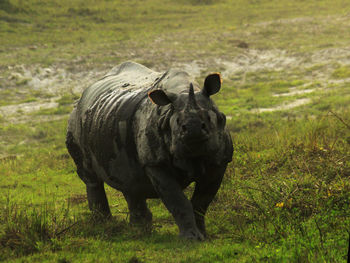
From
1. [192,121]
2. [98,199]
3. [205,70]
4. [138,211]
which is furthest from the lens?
[205,70]

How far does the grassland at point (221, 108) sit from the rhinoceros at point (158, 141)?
35cm

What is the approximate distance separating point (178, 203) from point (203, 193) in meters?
0.44

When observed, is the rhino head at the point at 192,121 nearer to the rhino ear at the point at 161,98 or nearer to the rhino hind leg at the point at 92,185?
the rhino ear at the point at 161,98

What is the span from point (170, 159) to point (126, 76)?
233cm

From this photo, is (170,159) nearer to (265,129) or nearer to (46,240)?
(46,240)

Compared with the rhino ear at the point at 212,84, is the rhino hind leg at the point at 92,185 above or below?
below

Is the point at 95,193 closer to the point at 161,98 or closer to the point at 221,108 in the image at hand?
the point at 161,98

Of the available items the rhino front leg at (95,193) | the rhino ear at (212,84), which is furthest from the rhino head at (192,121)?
the rhino front leg at (95,193)

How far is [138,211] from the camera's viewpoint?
21.5 feet

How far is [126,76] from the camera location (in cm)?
759

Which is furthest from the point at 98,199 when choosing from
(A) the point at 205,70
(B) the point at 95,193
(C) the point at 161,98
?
(A) the point at 205,70

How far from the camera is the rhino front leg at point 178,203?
560cm

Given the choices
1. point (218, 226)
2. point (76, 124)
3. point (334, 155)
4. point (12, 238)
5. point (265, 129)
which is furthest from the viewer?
point (265, 129)

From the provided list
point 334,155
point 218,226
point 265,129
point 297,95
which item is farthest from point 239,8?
point 218,226
